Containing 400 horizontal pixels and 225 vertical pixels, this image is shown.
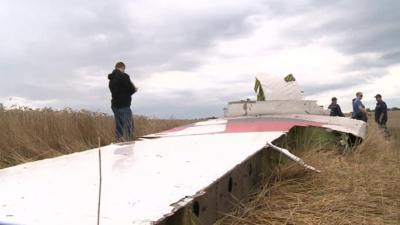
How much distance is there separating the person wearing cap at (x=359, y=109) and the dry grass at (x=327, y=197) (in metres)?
7.76

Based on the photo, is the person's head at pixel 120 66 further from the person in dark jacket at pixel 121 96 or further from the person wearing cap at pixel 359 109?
the person wearing cap at pixel 359 109

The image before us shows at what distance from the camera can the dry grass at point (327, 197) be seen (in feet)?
7.98

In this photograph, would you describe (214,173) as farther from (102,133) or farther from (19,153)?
(102,133)

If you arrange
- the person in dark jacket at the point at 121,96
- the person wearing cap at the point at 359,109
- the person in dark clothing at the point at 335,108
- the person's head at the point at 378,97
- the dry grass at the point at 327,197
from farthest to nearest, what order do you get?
the person's head at the point at 378,97 → the person in dark clothing at the point at 335,108 → the person wearing cap at the point at 359,109 → the person in dark jacket at the point at 121,96 → the dry grass at the point at 327,197

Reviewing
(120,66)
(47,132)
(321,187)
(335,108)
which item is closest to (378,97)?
(335,108)

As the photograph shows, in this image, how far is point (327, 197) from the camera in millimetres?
2836

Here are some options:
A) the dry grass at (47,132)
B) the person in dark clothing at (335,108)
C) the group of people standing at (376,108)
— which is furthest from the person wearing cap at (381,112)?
the dry grass at (47,132)

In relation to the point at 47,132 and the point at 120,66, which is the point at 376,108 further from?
the point at 47,132

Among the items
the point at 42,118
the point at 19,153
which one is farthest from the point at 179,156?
the point at 42,118

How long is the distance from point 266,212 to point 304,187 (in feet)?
2.23

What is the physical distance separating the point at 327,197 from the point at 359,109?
9.21m

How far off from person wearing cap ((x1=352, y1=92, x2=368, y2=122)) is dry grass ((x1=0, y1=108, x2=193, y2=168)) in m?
5.98

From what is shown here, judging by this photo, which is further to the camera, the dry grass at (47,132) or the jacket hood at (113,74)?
the jacket hood at (113,74)

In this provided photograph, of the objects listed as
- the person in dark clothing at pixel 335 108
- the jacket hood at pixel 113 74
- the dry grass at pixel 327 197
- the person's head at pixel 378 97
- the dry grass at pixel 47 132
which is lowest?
the dry grass at pixel 327 197
